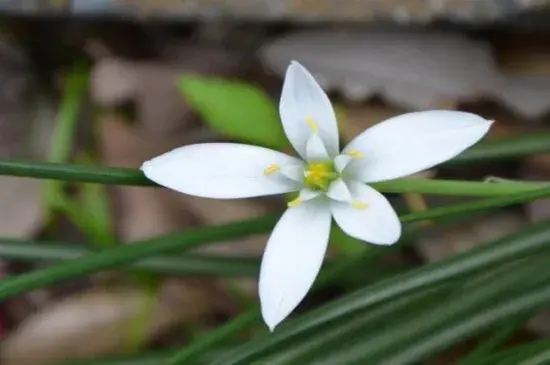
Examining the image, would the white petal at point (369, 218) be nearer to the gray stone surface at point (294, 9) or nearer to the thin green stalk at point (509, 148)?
the thin green stalk at point (509, 148)

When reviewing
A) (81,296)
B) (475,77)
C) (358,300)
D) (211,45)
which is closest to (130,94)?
(211,45)

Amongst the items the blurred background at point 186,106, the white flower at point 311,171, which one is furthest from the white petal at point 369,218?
the blurred background at point 186,106

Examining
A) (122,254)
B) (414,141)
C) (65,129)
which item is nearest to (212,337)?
(122,254)

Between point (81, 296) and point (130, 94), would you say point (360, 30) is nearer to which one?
point (130, 94)

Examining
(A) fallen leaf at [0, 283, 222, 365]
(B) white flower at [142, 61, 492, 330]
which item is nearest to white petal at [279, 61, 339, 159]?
(B) white flower at [142, 61, 492, 330]

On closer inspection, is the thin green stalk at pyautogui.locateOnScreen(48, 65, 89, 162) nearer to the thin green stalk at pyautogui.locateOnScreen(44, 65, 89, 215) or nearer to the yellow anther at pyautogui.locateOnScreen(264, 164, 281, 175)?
the thin green stalk at pyautogui.locateOnScreen(44, 65, 89, 215)

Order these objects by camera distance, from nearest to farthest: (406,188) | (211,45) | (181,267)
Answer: (406,188) → (181,267) → (211,45)
